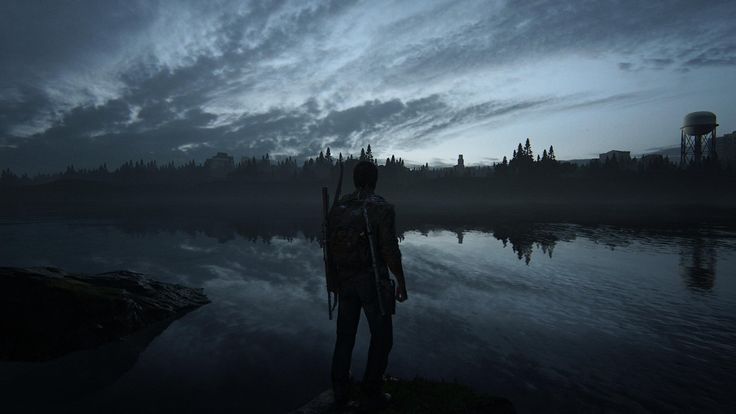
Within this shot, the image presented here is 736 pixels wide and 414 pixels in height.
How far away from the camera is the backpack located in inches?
197

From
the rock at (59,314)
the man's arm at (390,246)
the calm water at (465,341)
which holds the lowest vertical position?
the calm water at (465,341)

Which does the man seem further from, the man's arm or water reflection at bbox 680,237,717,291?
water reflection at bbox 680,237,717,291

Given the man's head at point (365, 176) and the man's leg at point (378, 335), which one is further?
the man's head at point (365, 176)

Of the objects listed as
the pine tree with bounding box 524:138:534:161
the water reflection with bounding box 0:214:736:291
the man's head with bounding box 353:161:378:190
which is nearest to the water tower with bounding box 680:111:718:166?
the pine tree with bounding box 524:138:534:161

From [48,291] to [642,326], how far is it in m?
16.0

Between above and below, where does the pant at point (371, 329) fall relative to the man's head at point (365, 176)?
below

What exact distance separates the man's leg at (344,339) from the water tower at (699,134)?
167871mm

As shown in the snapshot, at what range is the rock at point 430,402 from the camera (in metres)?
4.97

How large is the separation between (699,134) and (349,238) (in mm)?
178150

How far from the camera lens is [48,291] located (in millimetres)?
9719

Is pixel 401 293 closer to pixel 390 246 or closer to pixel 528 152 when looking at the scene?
pixel 390 246

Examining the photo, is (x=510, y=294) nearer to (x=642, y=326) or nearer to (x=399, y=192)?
(x=642, y=326)

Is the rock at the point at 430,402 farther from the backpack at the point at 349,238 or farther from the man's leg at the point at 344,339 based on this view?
the backpack at the point at 349,238

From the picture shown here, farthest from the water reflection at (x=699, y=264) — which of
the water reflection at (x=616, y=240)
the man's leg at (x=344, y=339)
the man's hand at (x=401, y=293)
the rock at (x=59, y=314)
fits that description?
the rock at (x=59, y=314)
